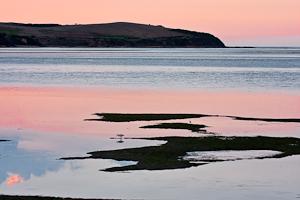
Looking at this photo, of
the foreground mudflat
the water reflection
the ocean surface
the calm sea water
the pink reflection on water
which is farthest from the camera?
the calm sea water

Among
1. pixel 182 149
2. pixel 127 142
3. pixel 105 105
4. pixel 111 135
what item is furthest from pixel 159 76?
pixel 182 149

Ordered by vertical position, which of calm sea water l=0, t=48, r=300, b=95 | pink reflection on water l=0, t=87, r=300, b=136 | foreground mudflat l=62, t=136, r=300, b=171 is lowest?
calm sea water l=0, t=48, r=300, b=95

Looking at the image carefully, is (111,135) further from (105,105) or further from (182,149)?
(105,105)

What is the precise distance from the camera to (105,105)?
1291 inches

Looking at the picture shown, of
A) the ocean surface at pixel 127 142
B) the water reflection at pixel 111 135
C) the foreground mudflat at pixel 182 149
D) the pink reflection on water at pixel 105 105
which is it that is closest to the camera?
the ocean surface at pixel 127 142

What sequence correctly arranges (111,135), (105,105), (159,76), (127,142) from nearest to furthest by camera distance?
(127,142), (111,135), (105,105), (159,76)

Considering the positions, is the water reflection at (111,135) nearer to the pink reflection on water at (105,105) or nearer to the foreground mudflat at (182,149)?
the pink reflection on water at (105,105)

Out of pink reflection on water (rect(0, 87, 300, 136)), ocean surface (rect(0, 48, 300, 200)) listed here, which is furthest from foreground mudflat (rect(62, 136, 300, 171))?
pink reflection on water (rect(0, 87, 300, 136))

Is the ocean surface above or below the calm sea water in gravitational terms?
above

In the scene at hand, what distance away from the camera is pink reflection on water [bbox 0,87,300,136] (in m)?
25.1

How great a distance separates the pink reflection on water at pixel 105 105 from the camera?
2509 cm

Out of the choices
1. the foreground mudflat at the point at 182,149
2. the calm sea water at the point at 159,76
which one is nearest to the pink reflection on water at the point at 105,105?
the foreground mudflat at the point at 182,149

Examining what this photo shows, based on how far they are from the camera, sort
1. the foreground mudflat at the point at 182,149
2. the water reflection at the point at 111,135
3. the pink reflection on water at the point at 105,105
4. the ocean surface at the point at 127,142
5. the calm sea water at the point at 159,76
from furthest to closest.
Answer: the calm sea water at the point at 159,76, the pink reflection on water at the point at 105,105, the foreground mudflat at the point at 182,149, the water reflection at the point at 111,135, the ocean surface at the point at 127,142

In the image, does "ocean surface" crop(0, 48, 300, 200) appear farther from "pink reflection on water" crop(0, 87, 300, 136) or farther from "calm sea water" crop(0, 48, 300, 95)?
"calm sea water" crop(0, 48, 300, 95)
